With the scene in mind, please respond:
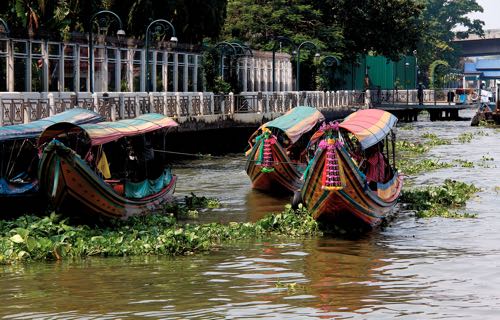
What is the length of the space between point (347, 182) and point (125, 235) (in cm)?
473

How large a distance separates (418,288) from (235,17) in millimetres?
58071

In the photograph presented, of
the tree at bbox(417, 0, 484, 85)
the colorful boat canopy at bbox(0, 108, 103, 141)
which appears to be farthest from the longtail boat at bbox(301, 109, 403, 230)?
the tree at bbox(417, 0, 484, 85)

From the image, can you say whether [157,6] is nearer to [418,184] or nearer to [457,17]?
[418,184]

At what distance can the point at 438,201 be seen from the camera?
92.0 feet

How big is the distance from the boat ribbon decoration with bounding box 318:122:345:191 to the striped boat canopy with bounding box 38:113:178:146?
5.18 metres

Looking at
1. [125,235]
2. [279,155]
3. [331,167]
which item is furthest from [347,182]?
[279,155]

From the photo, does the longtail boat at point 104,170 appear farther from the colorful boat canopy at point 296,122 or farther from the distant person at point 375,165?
the distant person at point 375,165

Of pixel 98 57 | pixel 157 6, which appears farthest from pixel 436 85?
pixel 98 57

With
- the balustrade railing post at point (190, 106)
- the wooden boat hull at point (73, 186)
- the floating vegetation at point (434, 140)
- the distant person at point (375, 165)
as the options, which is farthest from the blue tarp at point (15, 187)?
the floating vegetation at point (434, 140)

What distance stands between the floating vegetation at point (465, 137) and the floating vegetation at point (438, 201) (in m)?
26.2

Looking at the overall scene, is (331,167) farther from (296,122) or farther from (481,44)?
(481,44)

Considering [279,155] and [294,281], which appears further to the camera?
[279,155]

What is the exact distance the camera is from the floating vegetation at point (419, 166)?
37.8 m

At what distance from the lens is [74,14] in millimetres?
49094
